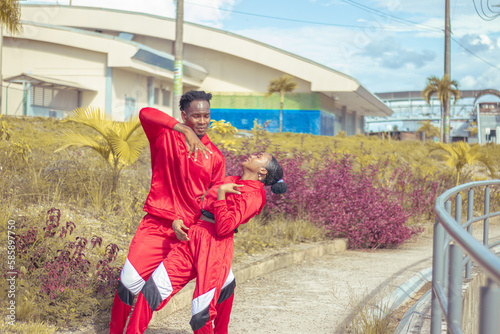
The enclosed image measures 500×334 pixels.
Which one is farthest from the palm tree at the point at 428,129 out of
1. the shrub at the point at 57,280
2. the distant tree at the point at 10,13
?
the shrub at the point at 57,280

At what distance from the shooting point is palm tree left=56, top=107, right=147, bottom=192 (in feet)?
26.9

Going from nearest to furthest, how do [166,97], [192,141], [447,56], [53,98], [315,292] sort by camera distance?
[192,141], [315,292], [447,56], [53,98], [166,97]

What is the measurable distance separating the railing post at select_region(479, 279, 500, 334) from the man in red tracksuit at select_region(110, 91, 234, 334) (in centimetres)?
208

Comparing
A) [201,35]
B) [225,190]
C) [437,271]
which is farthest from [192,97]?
[201,35]

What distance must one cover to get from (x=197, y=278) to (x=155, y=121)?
3.30ft

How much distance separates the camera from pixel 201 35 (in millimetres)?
34750

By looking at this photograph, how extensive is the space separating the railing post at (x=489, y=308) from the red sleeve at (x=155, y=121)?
2.33 meters

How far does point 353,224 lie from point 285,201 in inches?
44.6

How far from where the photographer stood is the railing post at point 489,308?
1.39m

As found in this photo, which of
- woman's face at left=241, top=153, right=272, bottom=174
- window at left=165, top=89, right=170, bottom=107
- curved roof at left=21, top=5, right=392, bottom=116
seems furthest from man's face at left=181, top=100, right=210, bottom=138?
window at left=165, top=89, right=170, bottom=107

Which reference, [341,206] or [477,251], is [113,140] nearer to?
[341,206]

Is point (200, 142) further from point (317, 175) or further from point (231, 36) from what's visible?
point (231, 36)

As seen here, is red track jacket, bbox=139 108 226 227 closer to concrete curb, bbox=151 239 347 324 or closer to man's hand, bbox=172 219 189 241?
man's hand, bbox=172 219 189 241

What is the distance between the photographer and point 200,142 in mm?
3385
